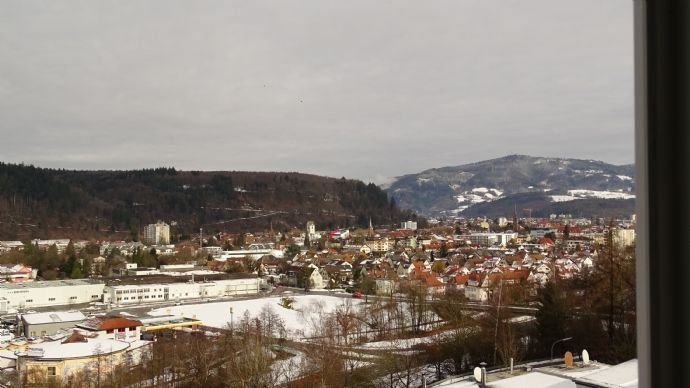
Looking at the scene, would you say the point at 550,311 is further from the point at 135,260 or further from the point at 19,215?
the point at 19,215

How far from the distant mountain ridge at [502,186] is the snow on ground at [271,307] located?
11388 millimetres

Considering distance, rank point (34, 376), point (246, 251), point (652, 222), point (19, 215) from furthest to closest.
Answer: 1. point (19, 215)
2. point (246, 251)
3. point (34, 376)
4. point (652, 222)

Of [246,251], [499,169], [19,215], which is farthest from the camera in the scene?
[499,169]

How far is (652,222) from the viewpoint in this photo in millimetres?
276

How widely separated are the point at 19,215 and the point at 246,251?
10578 mm

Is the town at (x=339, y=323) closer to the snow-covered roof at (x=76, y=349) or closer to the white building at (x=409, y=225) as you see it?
the snow-covered roof at (x=76, y=349)

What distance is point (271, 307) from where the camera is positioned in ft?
30.7

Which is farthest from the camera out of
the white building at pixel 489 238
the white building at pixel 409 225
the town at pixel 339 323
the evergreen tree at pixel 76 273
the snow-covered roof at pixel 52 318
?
the white building at pixel 409 225

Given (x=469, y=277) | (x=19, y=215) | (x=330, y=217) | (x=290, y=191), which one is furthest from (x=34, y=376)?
(x=290, y=191)

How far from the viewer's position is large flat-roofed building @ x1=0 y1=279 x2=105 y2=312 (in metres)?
10.9

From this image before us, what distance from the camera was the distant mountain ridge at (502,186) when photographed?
2602 centimetres

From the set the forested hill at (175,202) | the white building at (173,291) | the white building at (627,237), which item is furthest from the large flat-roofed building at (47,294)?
the white building at (627,237)

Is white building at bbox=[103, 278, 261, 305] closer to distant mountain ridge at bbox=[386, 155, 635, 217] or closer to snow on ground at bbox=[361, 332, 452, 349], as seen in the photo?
snow on ground at bbox=[361, 332, 452, 349]

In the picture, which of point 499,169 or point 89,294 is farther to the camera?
point 499,169
